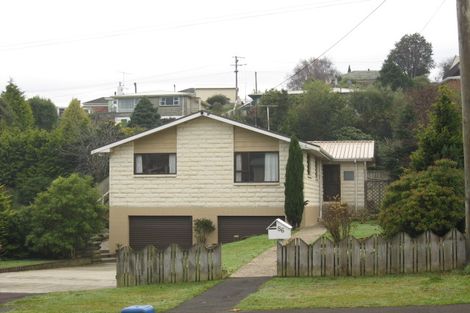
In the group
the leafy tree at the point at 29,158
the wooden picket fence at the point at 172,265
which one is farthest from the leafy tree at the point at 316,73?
the wooden picket fence at the point at 172,265

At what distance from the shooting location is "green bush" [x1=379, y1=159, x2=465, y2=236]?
17453 mm

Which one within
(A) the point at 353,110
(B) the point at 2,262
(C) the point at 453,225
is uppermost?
(A) the point at 353,110

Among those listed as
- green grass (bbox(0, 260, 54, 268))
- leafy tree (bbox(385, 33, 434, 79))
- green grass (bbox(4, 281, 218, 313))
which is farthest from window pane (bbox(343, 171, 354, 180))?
leafy tree (bbox(385, 33, 434, 79))

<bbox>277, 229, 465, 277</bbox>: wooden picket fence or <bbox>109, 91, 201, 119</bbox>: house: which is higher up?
<bbox>109, 91, 201, 119</bbox>: house

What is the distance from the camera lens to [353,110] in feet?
203

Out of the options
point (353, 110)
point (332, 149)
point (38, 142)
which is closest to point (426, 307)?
point (332, 149)

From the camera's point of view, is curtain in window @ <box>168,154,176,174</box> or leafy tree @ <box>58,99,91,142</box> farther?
leafy tree @ <box>58,99,91,142</box>

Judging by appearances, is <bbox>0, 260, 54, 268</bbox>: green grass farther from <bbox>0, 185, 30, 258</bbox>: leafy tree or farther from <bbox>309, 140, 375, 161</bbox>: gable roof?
<bbox>309, 140, 375, 161</bbox>: gable roof

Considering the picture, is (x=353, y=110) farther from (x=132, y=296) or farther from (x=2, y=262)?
(x=132, y=296)

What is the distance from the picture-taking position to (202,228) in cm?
3256

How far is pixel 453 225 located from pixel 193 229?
1708cm

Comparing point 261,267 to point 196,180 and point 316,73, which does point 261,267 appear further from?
point 316,73

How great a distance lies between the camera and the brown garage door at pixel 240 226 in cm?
3266

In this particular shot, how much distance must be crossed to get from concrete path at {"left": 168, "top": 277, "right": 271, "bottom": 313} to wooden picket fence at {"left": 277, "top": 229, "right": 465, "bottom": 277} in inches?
34.2
